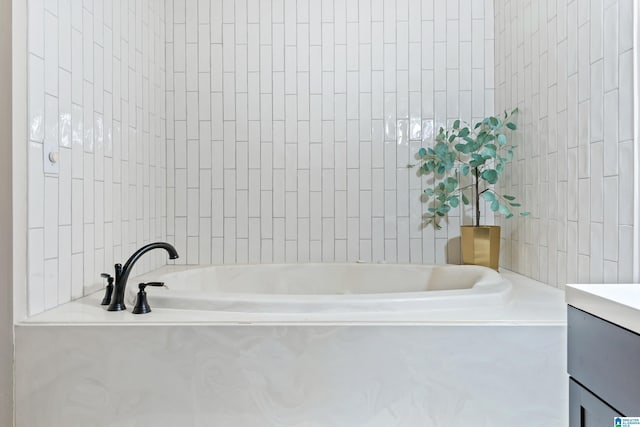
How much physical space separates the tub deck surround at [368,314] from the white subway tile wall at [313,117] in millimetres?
948

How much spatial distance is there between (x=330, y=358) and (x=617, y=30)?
4.28ft

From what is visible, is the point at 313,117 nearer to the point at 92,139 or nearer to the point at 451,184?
the point at 451,184

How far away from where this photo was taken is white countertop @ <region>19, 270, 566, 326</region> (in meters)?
1.30

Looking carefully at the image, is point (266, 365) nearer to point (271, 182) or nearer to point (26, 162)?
point (26, 162)

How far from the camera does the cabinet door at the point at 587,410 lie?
705mm

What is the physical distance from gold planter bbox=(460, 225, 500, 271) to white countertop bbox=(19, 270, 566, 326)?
2.28 ft

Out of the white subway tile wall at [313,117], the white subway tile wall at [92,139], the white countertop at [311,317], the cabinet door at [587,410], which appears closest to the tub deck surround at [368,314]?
the white countertop at [311,317]

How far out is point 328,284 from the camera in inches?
90.5

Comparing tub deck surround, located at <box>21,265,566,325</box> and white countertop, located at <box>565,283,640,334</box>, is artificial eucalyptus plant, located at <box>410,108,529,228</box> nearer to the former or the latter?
tub deck surround, located at <box>21,265,566,325</box>

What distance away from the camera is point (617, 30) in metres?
1.40

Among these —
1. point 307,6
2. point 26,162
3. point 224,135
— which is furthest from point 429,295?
point 307,6

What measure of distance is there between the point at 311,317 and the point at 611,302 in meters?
0.81

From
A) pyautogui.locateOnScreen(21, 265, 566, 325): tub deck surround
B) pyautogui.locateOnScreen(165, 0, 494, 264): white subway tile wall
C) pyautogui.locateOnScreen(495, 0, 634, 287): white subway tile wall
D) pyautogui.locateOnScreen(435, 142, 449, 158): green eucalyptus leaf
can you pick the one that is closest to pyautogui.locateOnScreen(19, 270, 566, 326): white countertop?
pyautogui.locateOnScreen(21, 265, 566, 325): tub deck surround

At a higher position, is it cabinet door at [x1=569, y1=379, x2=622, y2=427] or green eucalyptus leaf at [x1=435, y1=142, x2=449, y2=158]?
green eucalyptus leaf at [x1=435, y1=142, x2=449, y2=158]
